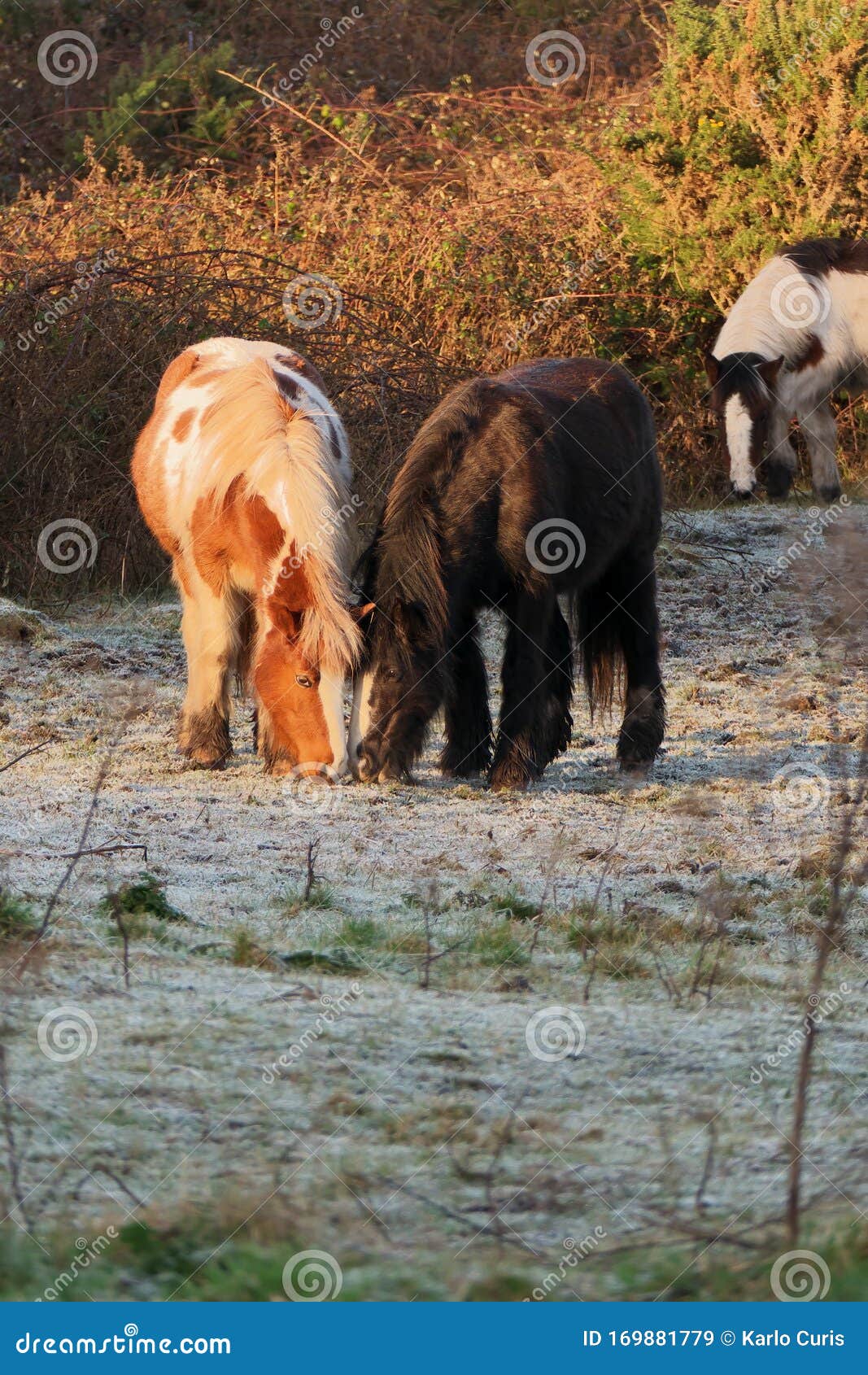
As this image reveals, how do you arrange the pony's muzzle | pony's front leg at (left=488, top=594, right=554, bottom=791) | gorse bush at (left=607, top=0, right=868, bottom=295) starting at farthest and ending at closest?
gorse bush at (left=607, top=0, right=868, bottom=295) → the pony's muzzle → pony's front leg at (left=488, top=594, right=554, bottom=791)

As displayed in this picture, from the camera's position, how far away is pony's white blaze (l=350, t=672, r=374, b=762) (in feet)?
19.9

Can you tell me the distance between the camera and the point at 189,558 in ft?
21.7

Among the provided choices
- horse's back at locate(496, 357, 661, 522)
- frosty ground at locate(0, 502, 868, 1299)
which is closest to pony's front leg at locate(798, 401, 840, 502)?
horse's back at locate(496, 357, 661, 522)

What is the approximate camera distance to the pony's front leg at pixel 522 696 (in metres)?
6.30

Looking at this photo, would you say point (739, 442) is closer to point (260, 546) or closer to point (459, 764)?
point (459, 764)

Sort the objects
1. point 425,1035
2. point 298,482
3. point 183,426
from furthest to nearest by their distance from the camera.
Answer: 1. point 183,426
2. point 298,482
3. point 425,1035

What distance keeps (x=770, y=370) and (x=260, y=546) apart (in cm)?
644

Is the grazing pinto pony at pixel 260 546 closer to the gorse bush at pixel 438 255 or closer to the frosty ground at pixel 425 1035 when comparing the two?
the frosty ground at pixel 425 1035

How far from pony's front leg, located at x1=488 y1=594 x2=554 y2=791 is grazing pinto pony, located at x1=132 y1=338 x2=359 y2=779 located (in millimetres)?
682

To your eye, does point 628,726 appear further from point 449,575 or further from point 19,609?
point 19,609

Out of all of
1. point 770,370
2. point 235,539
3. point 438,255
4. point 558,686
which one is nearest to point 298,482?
point 235,539

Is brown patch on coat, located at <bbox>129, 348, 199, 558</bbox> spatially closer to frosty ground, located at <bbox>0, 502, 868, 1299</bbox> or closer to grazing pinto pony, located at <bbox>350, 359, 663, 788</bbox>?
frosty ground, located at <bbox>0, 502, 868, 1299</bbox>

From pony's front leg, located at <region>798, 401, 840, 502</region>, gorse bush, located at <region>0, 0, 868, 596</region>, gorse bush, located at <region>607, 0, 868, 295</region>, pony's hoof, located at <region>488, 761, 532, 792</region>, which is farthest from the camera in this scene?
gorse bush, located at <region>607, 0, 868, 295</region>

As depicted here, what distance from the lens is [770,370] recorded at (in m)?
11.6
